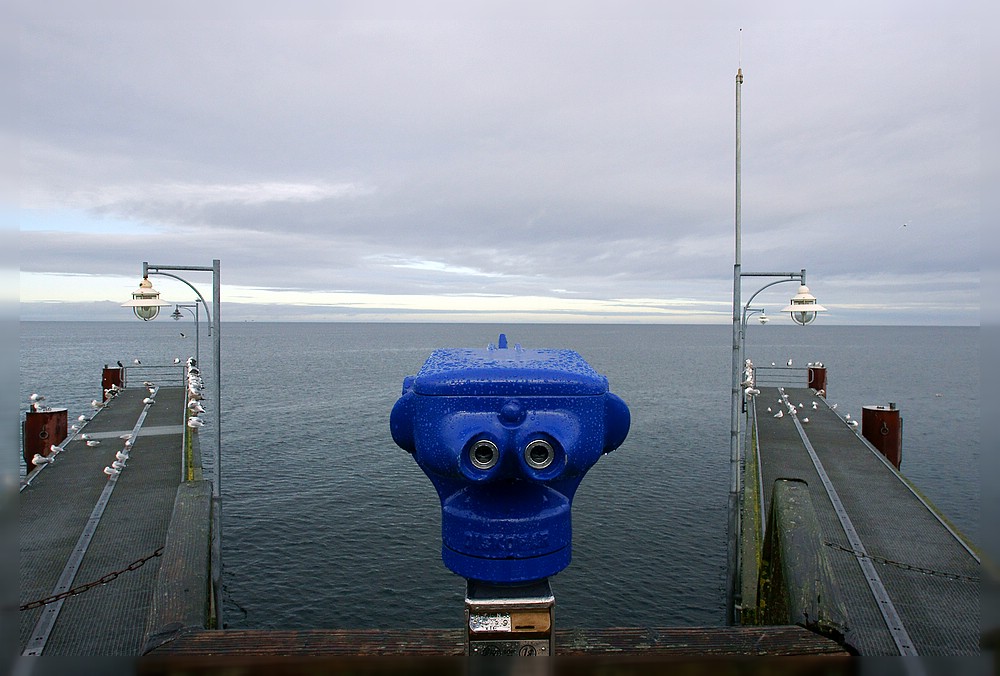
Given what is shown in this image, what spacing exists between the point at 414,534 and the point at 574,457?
21.3 metres

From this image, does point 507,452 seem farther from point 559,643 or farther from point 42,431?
point 42,431

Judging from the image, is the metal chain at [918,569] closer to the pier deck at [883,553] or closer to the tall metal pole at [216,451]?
the pier deck at [883,553]

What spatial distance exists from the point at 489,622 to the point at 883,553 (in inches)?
463

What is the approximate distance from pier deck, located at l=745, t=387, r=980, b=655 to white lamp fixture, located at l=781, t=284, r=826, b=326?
4134mm

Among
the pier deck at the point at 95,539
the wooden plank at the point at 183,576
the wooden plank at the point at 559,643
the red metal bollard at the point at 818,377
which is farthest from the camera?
the red metal bollard at the point at 818,377

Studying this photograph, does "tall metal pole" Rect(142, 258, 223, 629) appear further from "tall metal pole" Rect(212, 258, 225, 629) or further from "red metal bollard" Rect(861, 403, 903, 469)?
"red metal bollard" Rect(861, 403, 903, 469)

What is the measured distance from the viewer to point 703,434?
42.3 meters

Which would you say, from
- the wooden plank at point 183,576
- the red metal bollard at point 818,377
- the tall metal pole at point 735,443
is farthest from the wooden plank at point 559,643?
the red metal bollard at point 818,377

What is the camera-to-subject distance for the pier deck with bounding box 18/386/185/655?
31.0 feet

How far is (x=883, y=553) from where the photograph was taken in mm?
12633

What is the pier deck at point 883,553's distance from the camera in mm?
9633

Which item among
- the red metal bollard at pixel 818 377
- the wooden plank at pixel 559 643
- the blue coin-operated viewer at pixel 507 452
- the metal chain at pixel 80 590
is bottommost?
the metal chain at pixel 80 590

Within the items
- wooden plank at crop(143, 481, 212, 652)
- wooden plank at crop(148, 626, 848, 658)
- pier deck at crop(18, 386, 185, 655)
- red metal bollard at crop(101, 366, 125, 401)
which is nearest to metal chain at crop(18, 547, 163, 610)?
pier deck at crop(18, 386, 185, 655)

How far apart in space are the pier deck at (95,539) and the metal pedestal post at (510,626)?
594 centimetres
